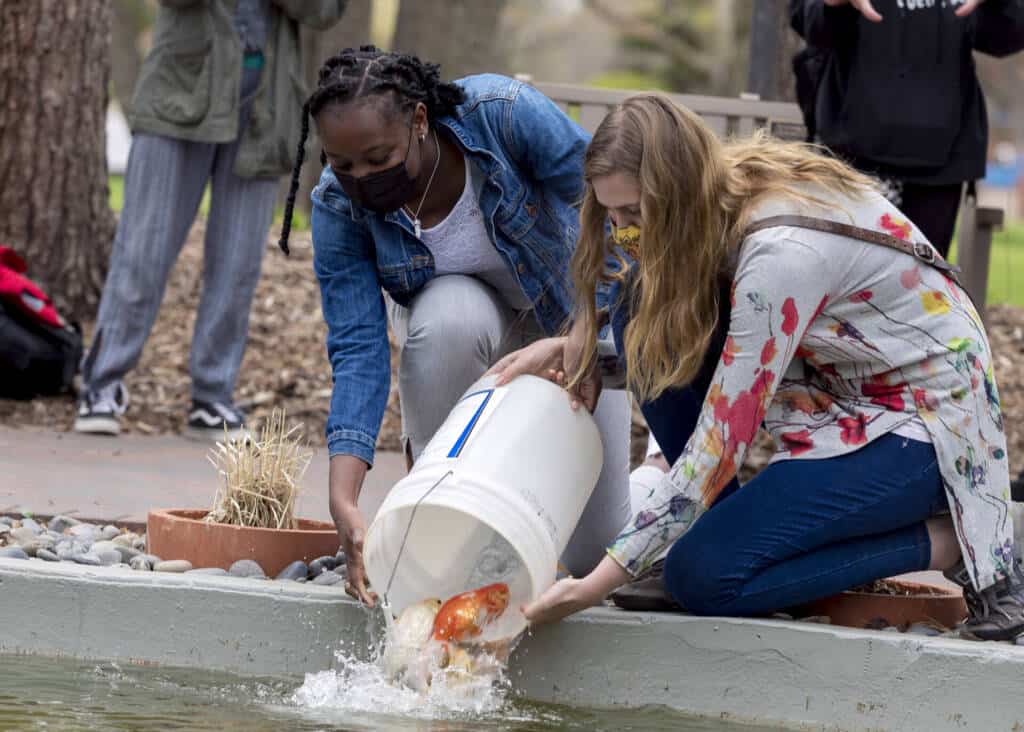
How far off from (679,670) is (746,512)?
1.21ft

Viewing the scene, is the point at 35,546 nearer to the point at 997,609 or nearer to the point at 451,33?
the point at 997,609

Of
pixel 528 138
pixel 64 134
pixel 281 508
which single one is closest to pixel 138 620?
pixel 281 508

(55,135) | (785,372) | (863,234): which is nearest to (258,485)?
(785,372)

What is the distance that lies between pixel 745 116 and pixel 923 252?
3.20m

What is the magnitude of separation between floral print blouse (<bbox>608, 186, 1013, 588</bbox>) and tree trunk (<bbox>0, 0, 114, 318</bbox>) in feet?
13.9

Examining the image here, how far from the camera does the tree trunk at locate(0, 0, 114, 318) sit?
6664 mm

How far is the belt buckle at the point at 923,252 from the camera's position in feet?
10.9

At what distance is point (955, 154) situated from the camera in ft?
16.8

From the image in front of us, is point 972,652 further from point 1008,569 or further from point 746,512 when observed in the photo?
point 746,512

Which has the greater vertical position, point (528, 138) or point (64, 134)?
point (528, 138)

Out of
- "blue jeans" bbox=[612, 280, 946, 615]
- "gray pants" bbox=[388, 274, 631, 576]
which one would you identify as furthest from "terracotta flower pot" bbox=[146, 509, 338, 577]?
"blue jeans" bbox=[612, 280, 946, 615]

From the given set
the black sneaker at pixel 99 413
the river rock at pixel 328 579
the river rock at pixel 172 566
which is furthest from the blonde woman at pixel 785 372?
the black sneaker at pixel 99 413

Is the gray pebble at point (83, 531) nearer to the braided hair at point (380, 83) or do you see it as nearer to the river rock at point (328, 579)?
the river rock at point (328, 579)

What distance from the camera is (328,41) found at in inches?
444
